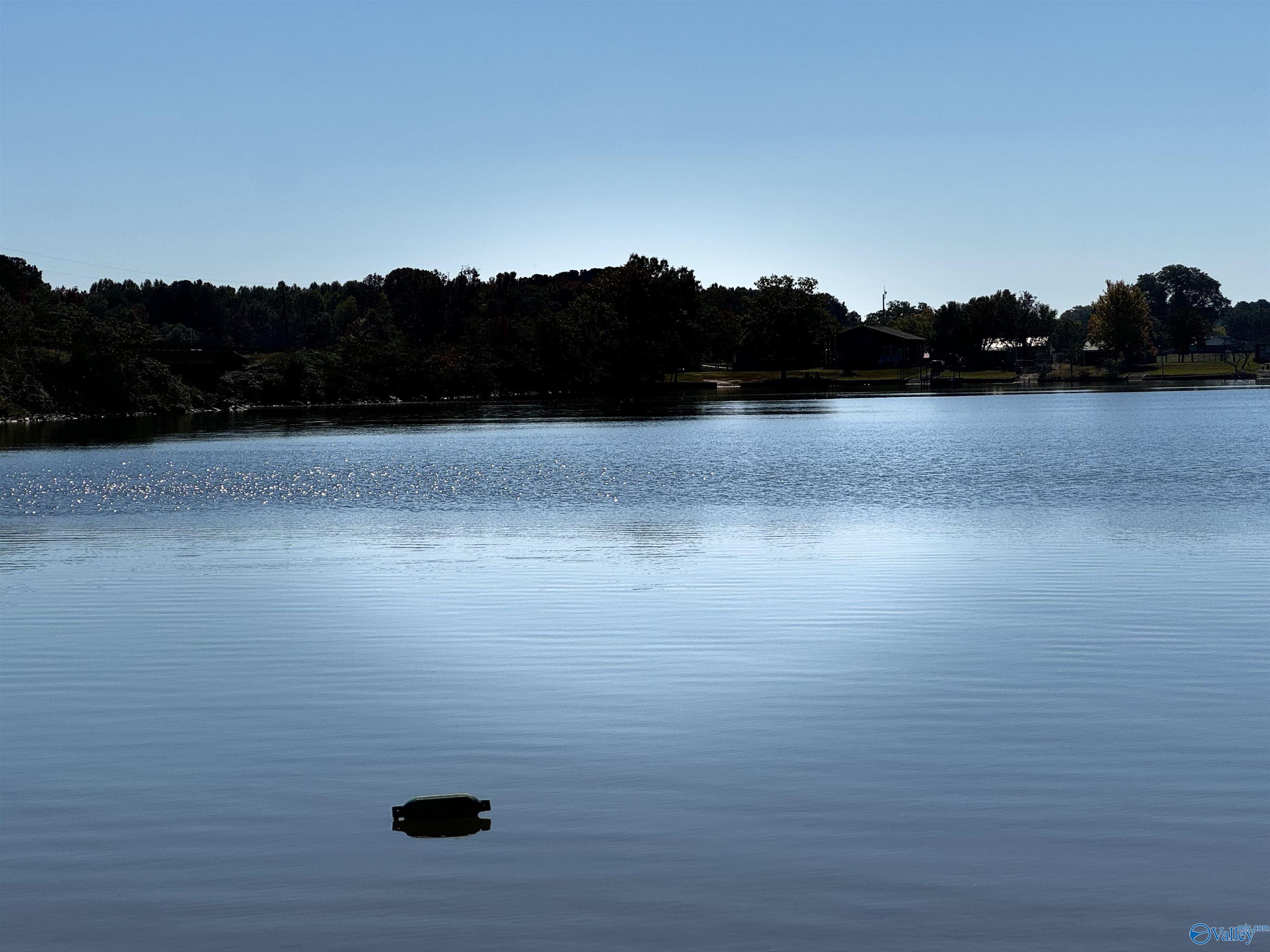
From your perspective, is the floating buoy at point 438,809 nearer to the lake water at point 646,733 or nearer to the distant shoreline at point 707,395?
the lake water at point 646,733

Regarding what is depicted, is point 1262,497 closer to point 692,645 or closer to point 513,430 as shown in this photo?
point 692,645

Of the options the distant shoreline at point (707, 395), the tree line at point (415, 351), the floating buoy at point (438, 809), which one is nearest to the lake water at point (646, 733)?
the floating buoy at point (438, 809)

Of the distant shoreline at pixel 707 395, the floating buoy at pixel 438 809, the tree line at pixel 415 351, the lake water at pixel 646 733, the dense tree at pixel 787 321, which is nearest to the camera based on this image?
the lake water at pixel 646 733

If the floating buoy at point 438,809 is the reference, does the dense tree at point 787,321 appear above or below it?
above

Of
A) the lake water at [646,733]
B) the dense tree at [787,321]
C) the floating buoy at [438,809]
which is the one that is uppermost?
the dense tree at [787,321]

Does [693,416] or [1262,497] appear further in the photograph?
[693,416]

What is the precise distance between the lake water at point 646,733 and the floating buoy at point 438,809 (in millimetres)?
252

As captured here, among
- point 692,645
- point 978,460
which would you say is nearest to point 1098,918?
point 692,645

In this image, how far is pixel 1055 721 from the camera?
13.1 meters

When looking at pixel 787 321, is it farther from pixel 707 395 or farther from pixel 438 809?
pixel 438 809

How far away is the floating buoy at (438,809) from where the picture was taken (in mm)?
10086

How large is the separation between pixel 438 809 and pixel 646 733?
335cm

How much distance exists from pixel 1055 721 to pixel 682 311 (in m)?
179

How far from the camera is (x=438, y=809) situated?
10.1 metres
